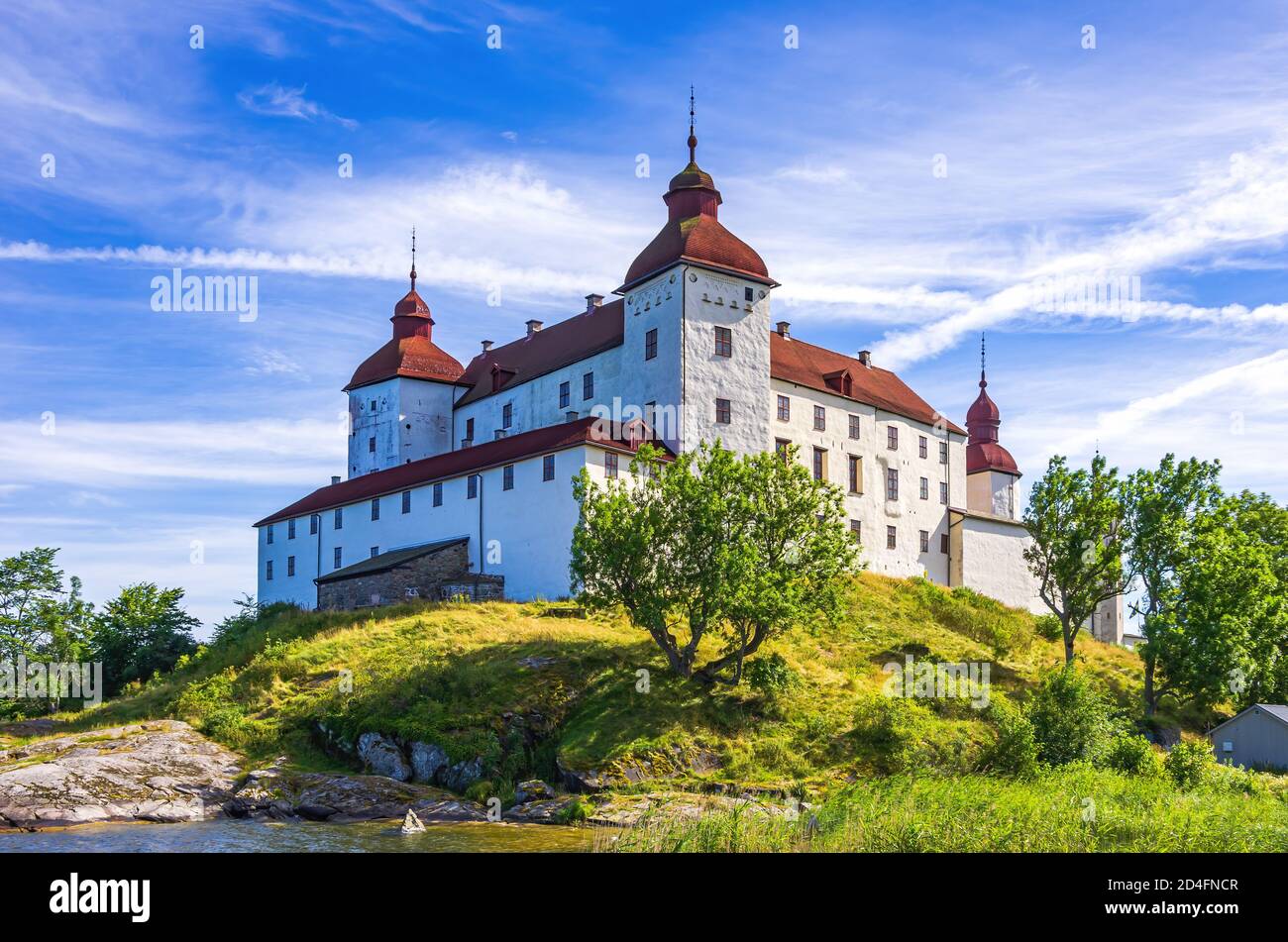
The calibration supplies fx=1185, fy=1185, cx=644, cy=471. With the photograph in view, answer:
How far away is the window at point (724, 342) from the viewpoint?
54.9 m

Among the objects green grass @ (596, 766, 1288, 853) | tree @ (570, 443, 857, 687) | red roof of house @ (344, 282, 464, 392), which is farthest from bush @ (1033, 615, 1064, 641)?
red roof of house @ (344, 282, 464, 392)

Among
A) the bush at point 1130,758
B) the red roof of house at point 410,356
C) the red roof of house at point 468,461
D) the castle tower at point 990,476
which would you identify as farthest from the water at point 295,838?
the castle tower at point 990,476

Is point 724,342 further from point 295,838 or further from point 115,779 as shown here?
point 295,838

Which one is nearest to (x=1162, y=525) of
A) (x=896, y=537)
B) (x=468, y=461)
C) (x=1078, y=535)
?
(x=1078, y=535)

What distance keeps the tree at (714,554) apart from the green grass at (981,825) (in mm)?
12377

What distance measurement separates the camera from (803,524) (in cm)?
4144

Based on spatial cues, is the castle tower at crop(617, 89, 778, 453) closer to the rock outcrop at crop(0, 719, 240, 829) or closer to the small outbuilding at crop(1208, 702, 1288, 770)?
the small outbuilding at crop(1208, 702, 1288, 770)

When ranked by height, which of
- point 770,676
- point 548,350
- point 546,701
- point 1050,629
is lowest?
point 546,701

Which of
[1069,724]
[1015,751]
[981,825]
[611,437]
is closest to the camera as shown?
[981,825]

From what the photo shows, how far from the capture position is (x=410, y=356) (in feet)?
223

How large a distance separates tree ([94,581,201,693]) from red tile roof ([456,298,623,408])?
1973 centimetres

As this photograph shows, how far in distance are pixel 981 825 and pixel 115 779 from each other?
79.9 ft

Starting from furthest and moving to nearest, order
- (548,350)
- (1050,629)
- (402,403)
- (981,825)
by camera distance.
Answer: (402,403), (548,350), (1050,629), (981,825)
